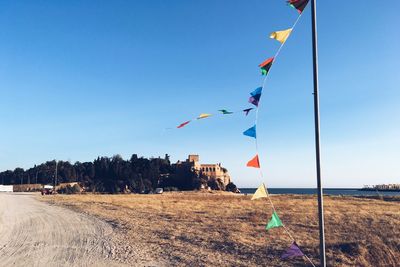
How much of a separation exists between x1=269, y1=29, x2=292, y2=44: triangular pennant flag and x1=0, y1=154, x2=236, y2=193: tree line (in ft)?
321

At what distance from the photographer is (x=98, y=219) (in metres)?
24.8

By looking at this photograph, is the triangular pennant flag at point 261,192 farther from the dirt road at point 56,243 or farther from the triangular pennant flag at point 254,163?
the dirt road at point 56,243

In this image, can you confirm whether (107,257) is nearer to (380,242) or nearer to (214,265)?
(214,265)

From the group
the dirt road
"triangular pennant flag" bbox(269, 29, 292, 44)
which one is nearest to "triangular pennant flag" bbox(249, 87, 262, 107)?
"triangular pennant flag" bbox(269, 29, 292, 44)

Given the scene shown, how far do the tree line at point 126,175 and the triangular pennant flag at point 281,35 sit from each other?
97.8 meters

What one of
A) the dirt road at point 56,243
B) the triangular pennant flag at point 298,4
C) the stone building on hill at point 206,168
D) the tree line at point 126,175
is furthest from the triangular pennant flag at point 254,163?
the stone building on hill at point 206,168

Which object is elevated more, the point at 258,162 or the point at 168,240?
the point at 258,162

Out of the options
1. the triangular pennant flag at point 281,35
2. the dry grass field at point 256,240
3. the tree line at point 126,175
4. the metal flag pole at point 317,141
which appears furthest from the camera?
the tree line at point 126,175

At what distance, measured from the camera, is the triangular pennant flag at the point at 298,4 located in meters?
7.25

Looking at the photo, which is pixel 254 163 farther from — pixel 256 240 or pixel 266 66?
pixel 256 240

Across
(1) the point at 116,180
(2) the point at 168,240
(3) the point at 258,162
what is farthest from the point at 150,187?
→ (3) the point at 258,162

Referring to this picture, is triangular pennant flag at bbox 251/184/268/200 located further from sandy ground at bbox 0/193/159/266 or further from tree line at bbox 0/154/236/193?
tree line at bbox 0/154/236/193

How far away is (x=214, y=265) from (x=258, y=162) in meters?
5.81

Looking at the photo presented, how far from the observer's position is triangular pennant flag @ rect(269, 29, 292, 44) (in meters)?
7.21
